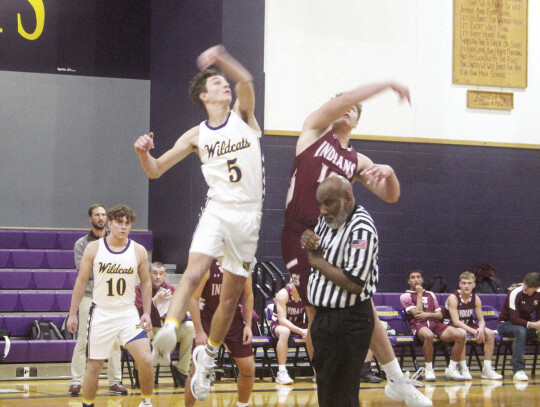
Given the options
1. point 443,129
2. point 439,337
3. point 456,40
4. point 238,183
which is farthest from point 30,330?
point 456,40

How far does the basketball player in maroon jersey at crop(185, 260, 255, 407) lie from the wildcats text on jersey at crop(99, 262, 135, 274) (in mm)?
745

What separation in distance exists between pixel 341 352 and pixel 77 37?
11212mm

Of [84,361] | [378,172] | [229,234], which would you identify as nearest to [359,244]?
[378,172]

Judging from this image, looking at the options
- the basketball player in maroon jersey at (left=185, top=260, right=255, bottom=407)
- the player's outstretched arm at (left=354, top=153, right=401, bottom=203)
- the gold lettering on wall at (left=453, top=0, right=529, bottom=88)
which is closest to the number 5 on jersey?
the player's outstretched arm at (left=354, top=153, right=401, bottom=203)

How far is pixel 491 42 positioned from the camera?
1425cm

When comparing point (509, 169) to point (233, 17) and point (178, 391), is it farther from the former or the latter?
point (178, 391)

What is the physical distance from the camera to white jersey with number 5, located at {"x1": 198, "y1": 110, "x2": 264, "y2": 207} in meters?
5.43

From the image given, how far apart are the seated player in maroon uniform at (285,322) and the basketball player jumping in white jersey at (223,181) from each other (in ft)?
16.0

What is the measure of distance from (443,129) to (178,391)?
686 centimetres

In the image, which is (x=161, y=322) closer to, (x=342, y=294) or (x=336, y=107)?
(x=336, y=107)

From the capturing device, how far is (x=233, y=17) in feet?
41.4

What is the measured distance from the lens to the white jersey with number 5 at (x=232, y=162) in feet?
17.8

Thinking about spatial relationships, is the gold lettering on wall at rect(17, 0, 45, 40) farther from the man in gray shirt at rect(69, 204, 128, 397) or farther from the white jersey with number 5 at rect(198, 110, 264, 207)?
the white jersey with number 5 at rect(198, 110, 264, 207)

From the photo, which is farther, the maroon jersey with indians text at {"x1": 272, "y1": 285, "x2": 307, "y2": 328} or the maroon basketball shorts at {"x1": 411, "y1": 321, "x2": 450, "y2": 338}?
the maroon basketball shorts at {"x1": 411, "y1": 321, "x2": 450, "y2": 338}
